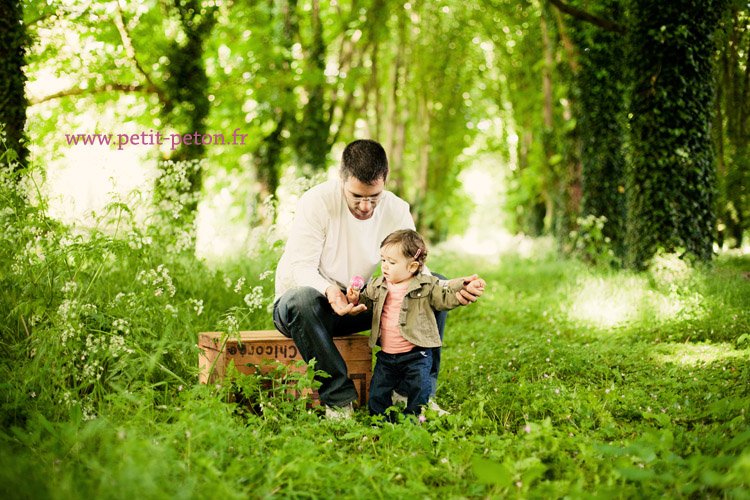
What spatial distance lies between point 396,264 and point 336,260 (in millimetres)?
485

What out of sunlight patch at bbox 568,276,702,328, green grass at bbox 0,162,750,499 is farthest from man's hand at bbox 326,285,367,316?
sunlight patch at bbox 568,276,702,328

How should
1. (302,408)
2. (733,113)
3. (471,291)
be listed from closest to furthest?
(302,408)
(471,291)
(733,113)

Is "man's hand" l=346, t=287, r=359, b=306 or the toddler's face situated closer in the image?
"man's hand" l=346, t=287, r=359, b=306

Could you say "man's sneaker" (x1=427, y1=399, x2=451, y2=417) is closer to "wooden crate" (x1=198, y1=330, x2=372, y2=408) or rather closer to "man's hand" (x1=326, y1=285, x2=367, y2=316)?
"wooden crate" (x1=198, y1=330, x2=372, y2=408)

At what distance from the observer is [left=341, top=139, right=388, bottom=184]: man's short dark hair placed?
10.9ft

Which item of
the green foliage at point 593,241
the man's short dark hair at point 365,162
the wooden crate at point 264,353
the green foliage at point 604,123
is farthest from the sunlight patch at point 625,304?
the green foliage at point 604,123

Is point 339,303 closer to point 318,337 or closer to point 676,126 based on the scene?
point 318,337

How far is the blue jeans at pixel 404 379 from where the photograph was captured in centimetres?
328

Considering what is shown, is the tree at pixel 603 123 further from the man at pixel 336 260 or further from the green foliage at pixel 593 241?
the man at pixel 336 260

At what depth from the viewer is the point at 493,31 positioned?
1711 cm

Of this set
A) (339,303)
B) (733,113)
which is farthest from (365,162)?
(733,113)

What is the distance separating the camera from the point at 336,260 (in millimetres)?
3664

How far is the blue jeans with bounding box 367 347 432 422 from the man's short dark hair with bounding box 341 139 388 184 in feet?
3.54

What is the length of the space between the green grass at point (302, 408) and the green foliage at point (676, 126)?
5.30ft
